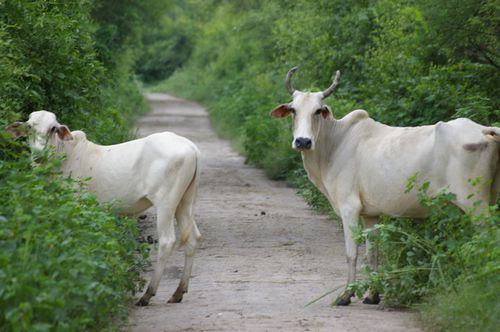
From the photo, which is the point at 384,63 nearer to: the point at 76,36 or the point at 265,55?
the point at 76,36

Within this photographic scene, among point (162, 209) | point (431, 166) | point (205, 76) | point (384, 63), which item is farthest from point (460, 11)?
point (205, 76)

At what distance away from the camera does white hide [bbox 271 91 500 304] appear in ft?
25.8

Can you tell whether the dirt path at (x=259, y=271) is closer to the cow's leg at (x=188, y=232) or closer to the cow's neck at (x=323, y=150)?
the cow's leg at (x=188, y=232)

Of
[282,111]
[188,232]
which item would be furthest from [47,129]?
[282,111]

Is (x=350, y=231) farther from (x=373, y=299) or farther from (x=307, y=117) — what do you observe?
(x=307, y=117)

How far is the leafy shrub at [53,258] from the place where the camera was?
5590 millimetres

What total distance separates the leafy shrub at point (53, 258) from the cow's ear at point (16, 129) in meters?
0.56

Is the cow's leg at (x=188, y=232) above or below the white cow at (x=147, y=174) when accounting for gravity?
below

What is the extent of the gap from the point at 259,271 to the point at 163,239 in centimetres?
161

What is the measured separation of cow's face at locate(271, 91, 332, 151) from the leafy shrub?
2250 millimetres

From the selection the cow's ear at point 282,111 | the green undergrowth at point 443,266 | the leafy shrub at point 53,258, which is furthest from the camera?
the cow's ear at point 282,111

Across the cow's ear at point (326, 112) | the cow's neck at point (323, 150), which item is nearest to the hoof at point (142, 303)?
the cow's neck at point (323, 150)

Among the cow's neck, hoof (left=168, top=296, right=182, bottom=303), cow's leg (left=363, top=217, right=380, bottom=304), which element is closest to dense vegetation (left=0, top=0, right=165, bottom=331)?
hoof (left=168, top=296, right=182, bottom=303)

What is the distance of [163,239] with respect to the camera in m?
8.53
